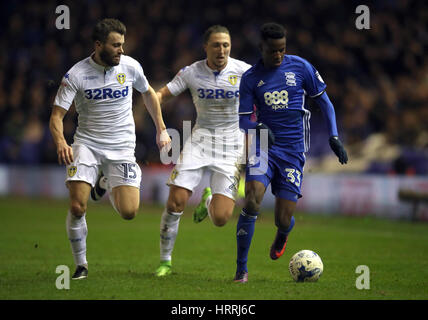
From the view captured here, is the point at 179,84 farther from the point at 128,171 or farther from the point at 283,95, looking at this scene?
the point at 283,95

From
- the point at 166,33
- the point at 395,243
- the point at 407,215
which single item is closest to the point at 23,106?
the point at 166,33

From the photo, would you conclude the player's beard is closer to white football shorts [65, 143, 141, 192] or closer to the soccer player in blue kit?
white football shorts [65, 143, 141, 192]

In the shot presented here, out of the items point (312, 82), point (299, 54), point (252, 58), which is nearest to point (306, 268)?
point (312, 82)

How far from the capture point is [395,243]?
12734mm

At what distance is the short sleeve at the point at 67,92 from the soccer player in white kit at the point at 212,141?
135cm

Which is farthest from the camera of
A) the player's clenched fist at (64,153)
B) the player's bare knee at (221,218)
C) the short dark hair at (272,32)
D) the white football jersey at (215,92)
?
the white football jersey at (215,92)

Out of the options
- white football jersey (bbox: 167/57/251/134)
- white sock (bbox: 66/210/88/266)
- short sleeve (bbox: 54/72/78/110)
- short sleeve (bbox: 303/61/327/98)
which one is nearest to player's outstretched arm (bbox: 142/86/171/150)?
white football jersey (bbox: 167/57/251/134)

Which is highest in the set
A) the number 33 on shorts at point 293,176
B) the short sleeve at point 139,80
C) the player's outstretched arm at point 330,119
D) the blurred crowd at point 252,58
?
the blurred crowd at point 252,58

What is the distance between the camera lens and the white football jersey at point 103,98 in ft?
26.2

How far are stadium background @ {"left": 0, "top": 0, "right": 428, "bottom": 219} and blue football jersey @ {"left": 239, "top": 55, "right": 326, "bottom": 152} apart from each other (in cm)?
938

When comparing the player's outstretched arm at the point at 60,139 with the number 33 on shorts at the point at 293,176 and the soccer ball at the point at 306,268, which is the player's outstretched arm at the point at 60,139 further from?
the soccer ball at the point at 306,268

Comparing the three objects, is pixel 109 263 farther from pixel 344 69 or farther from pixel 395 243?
pixel 344 69

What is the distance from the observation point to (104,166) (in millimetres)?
8359

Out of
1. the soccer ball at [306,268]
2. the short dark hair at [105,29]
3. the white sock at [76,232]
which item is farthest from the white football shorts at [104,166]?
the soccer ball at [306,268]
